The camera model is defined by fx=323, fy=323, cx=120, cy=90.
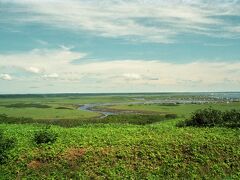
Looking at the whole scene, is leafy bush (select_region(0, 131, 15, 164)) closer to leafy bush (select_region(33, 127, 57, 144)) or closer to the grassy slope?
the grassy slope

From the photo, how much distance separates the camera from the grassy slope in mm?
12109

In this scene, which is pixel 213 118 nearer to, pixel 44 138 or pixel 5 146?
pixel 44 138

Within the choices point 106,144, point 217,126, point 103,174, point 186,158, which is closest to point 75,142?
point 106,144

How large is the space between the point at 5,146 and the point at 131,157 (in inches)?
203

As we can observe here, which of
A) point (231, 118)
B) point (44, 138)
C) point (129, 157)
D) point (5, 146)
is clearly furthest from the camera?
point (231, 118)

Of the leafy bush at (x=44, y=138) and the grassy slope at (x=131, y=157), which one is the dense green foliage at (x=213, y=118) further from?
the leafy bush at (x=44, y=138)

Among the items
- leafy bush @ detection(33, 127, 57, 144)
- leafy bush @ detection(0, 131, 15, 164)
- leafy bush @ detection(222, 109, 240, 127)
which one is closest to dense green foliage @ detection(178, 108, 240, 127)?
leafy bush @ detection(222, 109, 240, 127)

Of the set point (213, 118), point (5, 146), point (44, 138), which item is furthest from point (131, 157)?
point (213, 118)

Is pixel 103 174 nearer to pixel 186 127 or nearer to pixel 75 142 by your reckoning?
pixel 75 142

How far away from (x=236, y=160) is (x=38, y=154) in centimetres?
781

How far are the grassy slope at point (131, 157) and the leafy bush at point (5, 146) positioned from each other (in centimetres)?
26

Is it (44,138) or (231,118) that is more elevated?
(231,118)

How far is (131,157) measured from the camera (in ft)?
41.7

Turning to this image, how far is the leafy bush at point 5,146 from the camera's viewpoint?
1287 centimetres
